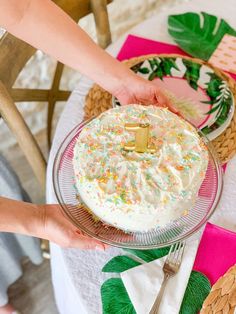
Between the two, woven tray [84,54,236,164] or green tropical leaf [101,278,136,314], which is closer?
green tropical leaf [101,278,136,314]

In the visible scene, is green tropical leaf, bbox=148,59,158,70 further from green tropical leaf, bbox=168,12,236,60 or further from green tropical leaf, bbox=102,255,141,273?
green tropical leaf, bbox=102,255,141,273

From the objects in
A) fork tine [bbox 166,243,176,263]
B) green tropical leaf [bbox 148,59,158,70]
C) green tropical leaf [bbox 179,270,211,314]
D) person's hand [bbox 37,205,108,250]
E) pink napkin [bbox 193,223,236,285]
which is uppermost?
green tropical leaf [bbox 148,59,158,70]

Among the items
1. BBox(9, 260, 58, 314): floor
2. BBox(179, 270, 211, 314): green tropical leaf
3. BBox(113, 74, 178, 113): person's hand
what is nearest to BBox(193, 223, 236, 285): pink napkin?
BBox(179, 270, 211, 314): green tropical leaf

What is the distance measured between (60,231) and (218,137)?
35 cm

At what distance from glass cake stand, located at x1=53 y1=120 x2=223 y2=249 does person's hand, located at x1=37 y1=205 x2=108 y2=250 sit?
0.02 m

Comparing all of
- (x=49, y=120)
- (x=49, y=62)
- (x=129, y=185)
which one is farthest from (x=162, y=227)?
(x=49, y=62)

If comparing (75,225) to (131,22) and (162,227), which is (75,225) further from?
(131,22)

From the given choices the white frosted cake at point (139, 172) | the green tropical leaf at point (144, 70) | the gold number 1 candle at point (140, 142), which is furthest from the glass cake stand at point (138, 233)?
the green tropical leaf at point (144, 70)

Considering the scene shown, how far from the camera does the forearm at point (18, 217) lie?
698mm

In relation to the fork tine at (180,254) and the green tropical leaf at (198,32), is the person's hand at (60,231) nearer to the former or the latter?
the fork tine at (180,254)

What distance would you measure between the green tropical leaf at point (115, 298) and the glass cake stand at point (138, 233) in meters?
Answer: 0.08

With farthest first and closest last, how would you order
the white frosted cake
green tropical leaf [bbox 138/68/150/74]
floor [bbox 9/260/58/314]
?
floor [bbox 9/260/58/314], green tropical leaf [bbox 138/68/150/74], the white frosted cake

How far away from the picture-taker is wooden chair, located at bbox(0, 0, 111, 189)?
90 centimetres

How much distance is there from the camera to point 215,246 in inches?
28.5
